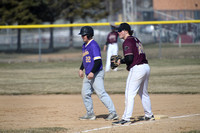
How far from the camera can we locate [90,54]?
6730 mm

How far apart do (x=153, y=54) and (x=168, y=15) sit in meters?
7.74

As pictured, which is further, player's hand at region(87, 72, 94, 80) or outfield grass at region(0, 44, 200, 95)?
outfield grass at region(0, 44, 200, 95)

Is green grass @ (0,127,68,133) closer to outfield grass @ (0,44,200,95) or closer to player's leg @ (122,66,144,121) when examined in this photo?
player's leg @ (122,66,144,121)

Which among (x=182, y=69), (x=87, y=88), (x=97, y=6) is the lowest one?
(x=182, y=69)

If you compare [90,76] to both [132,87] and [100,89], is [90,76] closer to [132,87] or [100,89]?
[100,89]

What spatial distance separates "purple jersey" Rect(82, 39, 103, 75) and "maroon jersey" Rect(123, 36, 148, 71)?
2.50 ft

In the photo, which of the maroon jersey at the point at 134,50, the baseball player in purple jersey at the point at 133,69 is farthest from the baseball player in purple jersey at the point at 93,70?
the maroon jersey at the point at 134,50

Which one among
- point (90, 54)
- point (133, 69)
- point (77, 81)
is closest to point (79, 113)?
point (90, 54)

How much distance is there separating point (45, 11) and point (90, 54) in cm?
2492

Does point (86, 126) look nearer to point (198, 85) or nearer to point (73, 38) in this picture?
point (198, 85)

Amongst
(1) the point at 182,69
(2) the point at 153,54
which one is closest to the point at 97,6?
(2) the point at 153,54

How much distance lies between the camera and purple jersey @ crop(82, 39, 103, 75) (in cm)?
664

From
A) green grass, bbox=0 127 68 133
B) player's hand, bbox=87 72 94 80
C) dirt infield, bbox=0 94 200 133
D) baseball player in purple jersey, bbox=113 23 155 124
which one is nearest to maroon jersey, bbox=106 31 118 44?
dirt infield, bbox=0 94 200 133

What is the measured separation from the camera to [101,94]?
22.1 feet
